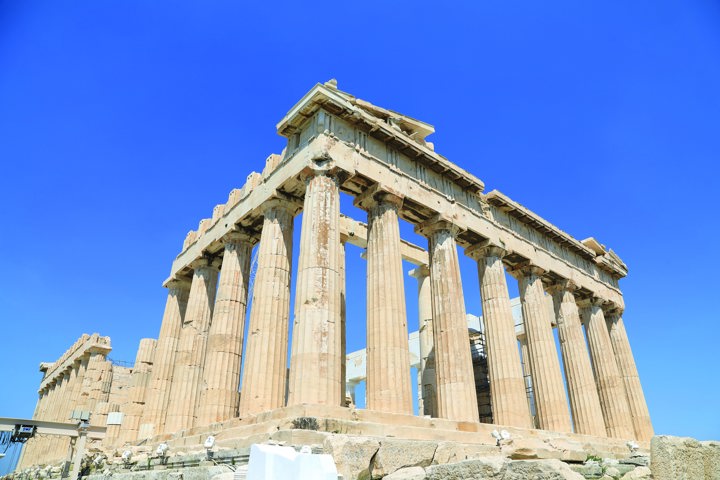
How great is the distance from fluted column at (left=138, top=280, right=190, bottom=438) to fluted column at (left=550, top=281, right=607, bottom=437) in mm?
19028

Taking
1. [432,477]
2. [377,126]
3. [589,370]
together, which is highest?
[377,126]

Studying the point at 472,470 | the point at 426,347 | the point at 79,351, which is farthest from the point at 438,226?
the point at 79,351

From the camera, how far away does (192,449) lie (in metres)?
13.5

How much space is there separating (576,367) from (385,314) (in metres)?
13.2

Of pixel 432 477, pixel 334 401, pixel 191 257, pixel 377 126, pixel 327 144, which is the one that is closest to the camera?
pixel 432 477

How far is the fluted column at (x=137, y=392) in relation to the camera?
21.9m

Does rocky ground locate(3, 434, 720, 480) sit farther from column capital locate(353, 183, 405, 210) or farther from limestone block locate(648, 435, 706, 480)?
column capital locate(353, 183, 405, 210)

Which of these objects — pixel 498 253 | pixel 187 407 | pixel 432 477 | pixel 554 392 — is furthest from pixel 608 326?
pixel 432 477

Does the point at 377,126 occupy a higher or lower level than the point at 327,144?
higher

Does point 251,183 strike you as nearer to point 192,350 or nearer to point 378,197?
point 378,197

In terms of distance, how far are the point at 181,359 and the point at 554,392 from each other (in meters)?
16.3

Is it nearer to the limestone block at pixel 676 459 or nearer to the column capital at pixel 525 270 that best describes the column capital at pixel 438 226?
the column capital at pixel 525 270

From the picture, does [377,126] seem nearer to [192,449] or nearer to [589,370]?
[192,449]

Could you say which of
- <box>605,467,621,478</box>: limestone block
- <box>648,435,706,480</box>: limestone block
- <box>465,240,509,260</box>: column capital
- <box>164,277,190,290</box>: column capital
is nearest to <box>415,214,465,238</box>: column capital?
<box>465,240,509,260</box>: column capital
